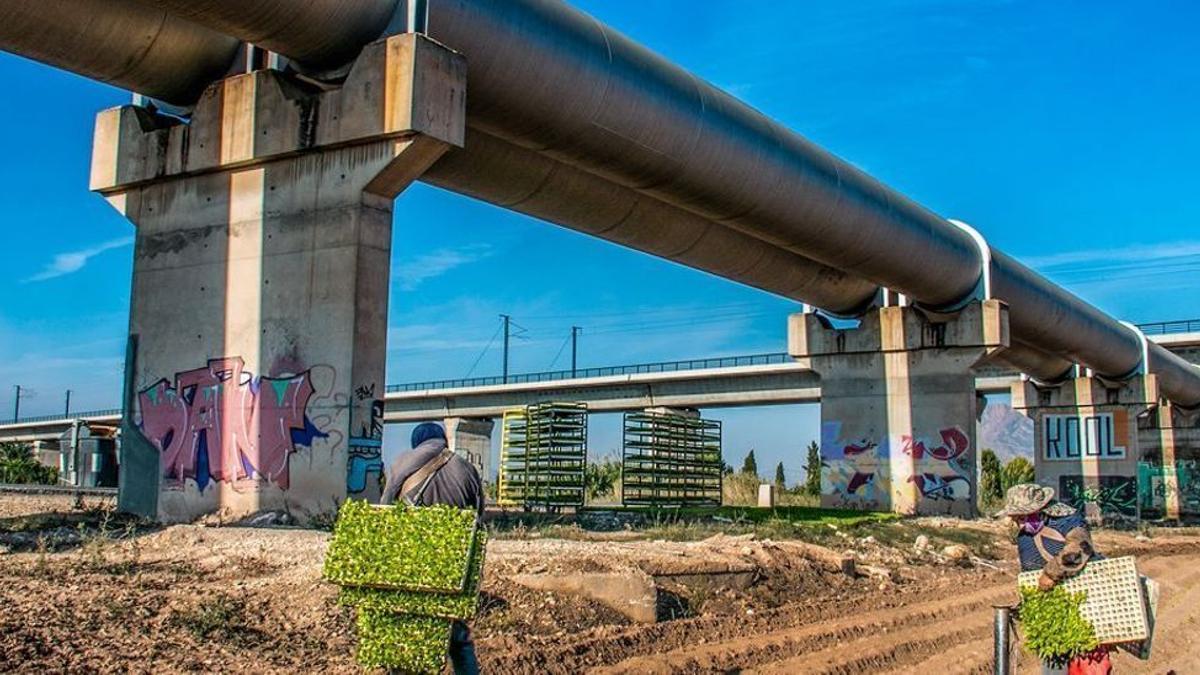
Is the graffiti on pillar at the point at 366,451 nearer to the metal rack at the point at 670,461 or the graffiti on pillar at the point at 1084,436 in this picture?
the metal rack at the point at 670,461

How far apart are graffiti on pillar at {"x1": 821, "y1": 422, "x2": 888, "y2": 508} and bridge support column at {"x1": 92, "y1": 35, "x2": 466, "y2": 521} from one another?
20.2 meters

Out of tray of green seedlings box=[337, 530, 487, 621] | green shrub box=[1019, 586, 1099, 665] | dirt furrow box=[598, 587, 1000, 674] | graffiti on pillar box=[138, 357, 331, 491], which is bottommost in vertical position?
dirt furrow box=[598, 587, 1000, 674]

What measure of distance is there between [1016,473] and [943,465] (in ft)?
98.0

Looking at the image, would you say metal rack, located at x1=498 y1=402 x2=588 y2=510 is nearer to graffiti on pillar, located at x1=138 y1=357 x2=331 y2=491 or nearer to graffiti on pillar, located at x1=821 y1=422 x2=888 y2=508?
graffiti on pillar, located at x1=821 y1=422 x2=888 y2=508

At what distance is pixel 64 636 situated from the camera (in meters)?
7.18

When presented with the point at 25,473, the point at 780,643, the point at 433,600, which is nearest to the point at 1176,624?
the point at 780,643

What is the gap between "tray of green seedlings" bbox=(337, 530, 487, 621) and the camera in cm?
567

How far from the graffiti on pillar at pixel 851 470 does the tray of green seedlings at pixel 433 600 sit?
28123 millimetres

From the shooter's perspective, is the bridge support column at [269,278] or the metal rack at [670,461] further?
the metal rack at [670,461]

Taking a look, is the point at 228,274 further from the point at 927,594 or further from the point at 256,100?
the point at 927,594

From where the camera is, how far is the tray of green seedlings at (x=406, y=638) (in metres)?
5.72

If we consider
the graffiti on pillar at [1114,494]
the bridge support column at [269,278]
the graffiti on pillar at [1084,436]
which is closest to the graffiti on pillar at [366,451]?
the bridge support column at [269,278]

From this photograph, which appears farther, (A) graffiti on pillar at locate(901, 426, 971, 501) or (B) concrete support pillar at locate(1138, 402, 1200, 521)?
(B) concrete support pillar at locate(1138, 402, 1200, 521)

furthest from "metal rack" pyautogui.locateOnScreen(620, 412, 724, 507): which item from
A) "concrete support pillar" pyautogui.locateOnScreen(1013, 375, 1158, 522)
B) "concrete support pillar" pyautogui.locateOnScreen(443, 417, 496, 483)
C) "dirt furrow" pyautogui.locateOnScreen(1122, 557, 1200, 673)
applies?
"concrete support pillar" pyautogui.locateOnScreen(443, 417, 496, 483)
